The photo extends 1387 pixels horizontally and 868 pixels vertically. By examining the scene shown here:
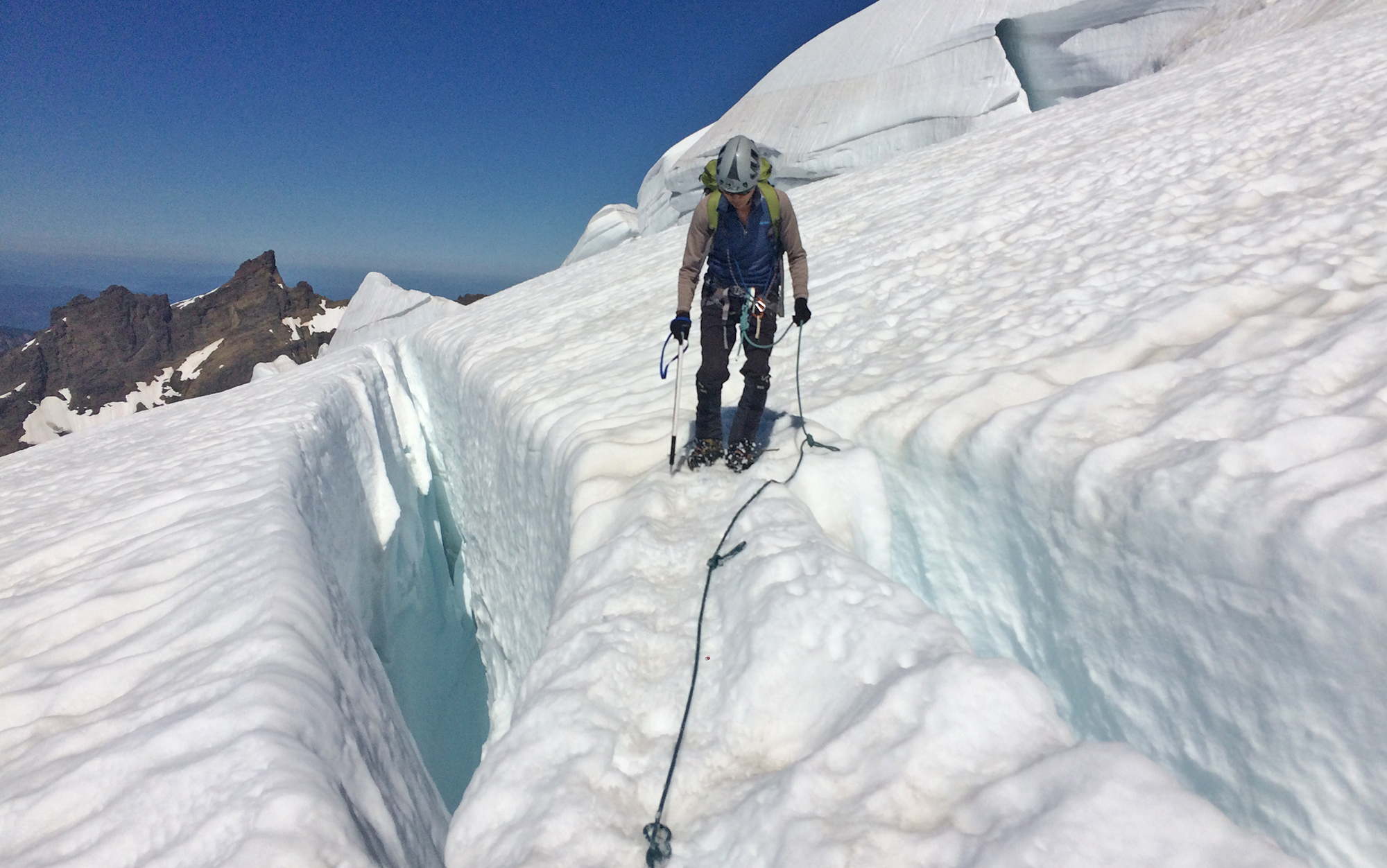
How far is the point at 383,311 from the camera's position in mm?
21188

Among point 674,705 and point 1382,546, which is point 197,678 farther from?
point 1382,546

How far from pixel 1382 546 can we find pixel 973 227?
487 cm

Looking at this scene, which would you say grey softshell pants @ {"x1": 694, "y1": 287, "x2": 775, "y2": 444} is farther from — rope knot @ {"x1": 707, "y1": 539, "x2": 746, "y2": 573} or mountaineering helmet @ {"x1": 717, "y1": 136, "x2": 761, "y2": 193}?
rope knot @ {"x1": 707, "y1": 539, "x2": 746, "y2": 573}

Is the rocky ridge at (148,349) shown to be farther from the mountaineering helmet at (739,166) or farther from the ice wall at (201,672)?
the mountaineering helmet at (739,166)

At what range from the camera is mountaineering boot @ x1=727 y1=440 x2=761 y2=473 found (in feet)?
11.1

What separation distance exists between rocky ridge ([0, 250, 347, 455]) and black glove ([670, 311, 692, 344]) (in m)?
78.7

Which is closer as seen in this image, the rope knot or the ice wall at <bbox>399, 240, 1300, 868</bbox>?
the ice wall at <bbox>399, 240, 1300, 868</bbox>

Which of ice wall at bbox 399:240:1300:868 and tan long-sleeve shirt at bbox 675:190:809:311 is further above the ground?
tan long-sleeve shirt at bbox 675:190:809:311

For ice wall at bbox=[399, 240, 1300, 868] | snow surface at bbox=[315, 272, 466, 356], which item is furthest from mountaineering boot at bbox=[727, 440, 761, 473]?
snow surface at bbox=[315, 272, 466, 356]

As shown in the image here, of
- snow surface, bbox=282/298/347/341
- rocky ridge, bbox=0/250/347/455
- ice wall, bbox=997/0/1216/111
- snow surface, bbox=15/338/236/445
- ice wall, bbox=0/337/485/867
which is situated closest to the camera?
ice wall, bbox=0/337/485/867

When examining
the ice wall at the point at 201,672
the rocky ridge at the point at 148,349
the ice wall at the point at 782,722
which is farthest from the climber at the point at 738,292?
the rocky ridge at the point at 148,349

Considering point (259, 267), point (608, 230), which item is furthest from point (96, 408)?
point (608, 230)

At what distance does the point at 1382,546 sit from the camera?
1557 mm

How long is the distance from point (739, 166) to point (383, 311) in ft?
69.0
